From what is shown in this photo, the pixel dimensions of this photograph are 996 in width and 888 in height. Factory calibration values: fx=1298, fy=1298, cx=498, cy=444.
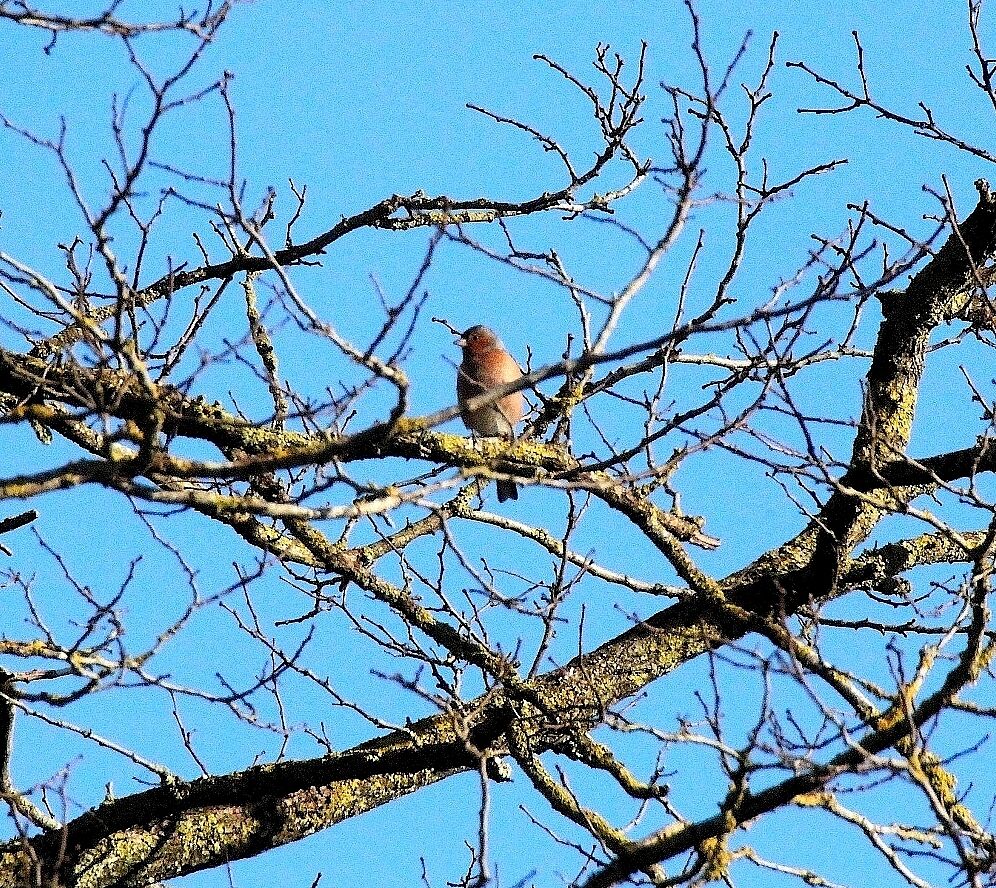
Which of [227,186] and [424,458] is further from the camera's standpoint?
[424,458]

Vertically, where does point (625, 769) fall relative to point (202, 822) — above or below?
below

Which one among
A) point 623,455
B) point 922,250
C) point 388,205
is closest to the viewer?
point 922,250

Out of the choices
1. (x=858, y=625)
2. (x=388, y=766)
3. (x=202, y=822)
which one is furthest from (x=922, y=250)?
(x=202, y=822)

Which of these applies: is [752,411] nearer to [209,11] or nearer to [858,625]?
[858,625]

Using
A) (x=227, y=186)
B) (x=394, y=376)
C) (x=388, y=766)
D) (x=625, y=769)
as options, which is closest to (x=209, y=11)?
(x=227, y=186)

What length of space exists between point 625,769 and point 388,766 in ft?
2.63

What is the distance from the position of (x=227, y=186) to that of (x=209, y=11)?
893 millimetres

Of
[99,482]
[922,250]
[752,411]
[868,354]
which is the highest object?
[868,354]

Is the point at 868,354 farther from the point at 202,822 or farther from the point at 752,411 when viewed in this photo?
the point at 202,822

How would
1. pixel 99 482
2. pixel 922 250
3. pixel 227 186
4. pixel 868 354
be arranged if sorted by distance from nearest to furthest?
pixel 99 482, pixel 227 186, pixel 922 250, pixel 868 354

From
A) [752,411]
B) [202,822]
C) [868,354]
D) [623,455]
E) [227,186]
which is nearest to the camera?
[227,186]

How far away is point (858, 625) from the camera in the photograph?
14.7 ft

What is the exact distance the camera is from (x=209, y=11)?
11.9ft

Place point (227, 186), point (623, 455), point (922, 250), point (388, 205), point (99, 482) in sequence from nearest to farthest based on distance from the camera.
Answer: point (99, 482), point (227, 186), point (922, 250), point (623, 455), point (388, 205)
